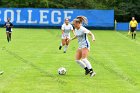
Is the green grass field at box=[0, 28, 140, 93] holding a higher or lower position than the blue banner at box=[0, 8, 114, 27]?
higher

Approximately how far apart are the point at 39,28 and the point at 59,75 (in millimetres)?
43261

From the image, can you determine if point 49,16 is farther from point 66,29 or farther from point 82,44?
point 82,44

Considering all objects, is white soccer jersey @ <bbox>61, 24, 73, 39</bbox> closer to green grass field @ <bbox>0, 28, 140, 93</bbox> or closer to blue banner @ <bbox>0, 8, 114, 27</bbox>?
green grass field @ <bbox>0, 28, 140, 93</bbox>

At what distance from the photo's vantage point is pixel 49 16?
200 feet

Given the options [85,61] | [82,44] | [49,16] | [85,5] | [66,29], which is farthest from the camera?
[85,5]

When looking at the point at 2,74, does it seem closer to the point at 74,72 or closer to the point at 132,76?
the point at 74,72

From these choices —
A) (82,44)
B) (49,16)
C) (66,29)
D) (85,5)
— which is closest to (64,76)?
(82,44)

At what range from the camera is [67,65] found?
2091 cm

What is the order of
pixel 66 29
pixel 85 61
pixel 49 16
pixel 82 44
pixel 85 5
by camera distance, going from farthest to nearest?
pixel 85 5, pixel 49 16, pixel 66 29, pixel 82 44, pixel 85 61

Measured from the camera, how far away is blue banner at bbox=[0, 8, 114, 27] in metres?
60.5

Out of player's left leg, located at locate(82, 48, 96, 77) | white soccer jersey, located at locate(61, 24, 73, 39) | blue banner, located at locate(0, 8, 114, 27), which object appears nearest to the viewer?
player's left leg, located at locate(82, 48, 96, 77)

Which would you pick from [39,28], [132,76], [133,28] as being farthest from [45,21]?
[132,76]

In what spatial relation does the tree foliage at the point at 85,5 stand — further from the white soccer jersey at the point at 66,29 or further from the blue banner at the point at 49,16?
the white soccer jersey at the point at 66,29

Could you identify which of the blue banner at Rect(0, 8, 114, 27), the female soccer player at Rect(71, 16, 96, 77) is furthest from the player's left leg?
the blue banner at Rect(0, 8, 114, 27)
